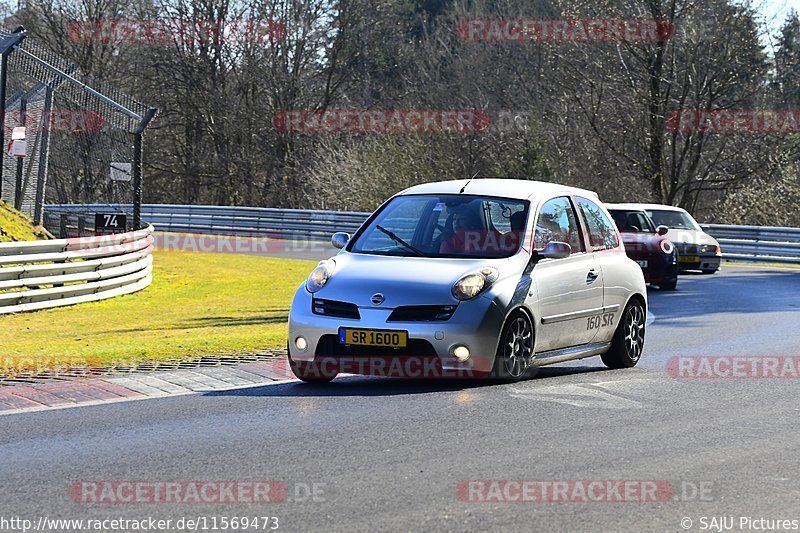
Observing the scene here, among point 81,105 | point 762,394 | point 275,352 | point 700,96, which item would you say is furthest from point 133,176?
point 700,96

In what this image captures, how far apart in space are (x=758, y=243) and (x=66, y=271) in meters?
20.6

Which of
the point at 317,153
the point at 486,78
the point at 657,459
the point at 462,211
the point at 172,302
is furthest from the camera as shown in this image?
the point at 486,78

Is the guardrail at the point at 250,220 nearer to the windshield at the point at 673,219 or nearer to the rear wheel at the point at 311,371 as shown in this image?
the windshield at the point at 673,219

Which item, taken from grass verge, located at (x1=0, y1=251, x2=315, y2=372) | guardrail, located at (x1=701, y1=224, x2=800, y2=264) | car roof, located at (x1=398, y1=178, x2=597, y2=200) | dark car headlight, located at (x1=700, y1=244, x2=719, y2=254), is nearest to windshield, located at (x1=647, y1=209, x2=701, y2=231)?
dark car headlight, located at (x1=700, y1=244, x2=719, y2=254)

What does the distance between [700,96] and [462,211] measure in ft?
103

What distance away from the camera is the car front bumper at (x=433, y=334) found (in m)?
9.80

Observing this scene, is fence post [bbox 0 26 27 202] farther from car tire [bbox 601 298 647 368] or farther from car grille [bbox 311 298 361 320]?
car grille [bbox 311 298 361 320]

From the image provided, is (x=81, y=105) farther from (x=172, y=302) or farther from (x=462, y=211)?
(x=462, y=211)

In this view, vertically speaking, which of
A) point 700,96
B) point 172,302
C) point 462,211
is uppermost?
point 700,96

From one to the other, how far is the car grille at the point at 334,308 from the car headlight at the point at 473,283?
2.48ft

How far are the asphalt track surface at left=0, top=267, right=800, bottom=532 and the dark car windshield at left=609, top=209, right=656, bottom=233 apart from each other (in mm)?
13697

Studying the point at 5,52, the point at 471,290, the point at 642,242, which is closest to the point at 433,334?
the point at 471,290

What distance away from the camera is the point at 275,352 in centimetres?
1290

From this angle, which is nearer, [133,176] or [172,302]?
[172,302]
